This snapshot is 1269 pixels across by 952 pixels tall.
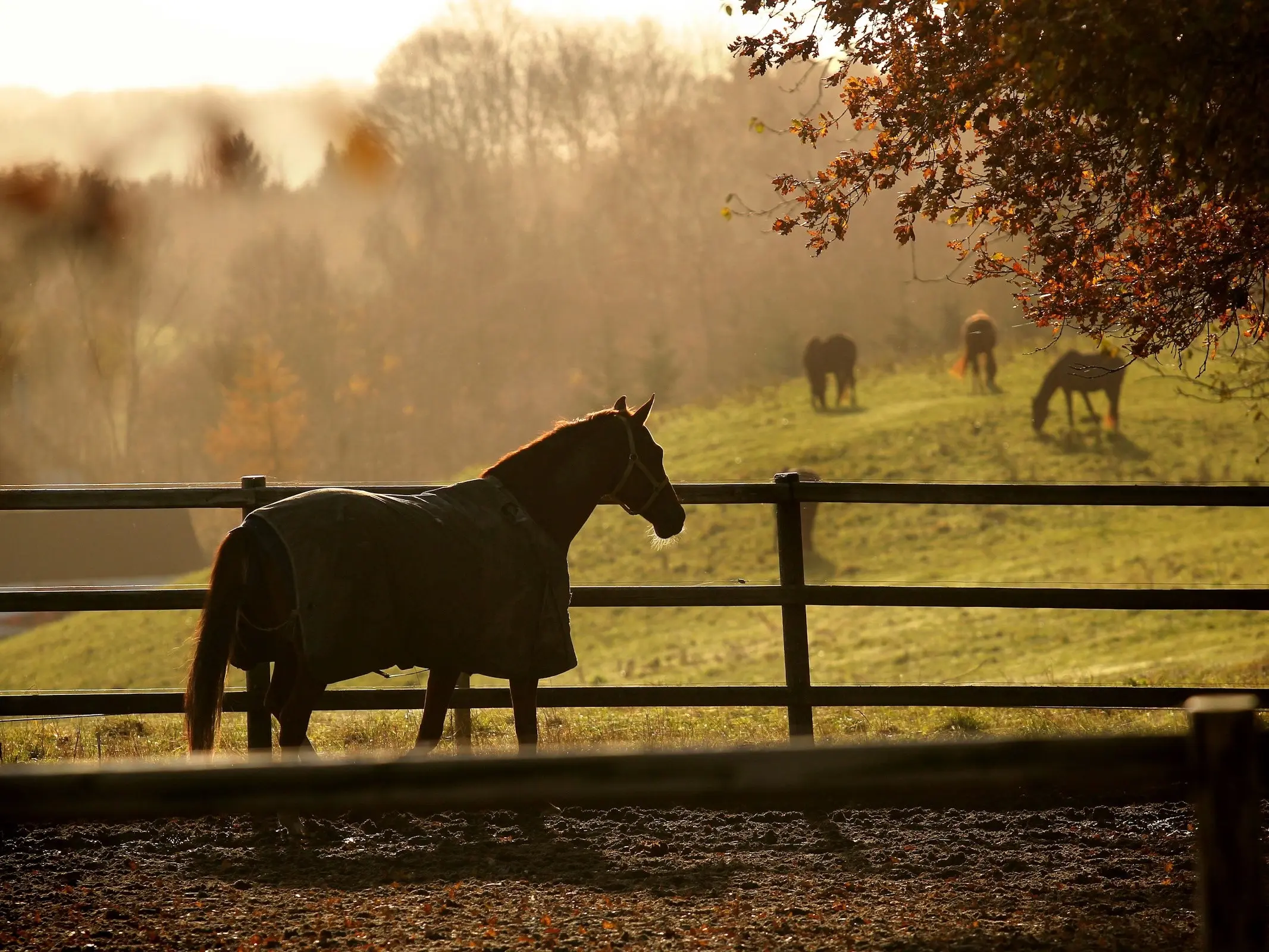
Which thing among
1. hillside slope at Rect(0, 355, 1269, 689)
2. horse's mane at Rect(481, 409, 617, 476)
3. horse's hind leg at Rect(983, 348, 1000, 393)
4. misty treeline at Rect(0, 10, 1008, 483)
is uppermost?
misty treeline at Rect(0, 10, 1008, 483)

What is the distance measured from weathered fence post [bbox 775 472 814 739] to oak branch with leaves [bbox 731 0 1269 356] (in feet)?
6.18

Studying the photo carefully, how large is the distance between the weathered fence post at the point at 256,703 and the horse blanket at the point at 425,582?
1221 millimetres

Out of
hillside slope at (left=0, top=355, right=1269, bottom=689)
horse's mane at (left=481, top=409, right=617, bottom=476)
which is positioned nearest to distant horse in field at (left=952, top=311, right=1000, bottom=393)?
hillside slope at (left=0, top=355, right=1269, bottom=689)

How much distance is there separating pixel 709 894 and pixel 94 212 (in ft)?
149

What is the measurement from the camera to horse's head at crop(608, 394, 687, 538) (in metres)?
7.12

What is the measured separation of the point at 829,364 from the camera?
37.3 m

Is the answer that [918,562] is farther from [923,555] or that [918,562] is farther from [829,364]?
[829,364]

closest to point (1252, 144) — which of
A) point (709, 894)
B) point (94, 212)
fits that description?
point (709, 894)

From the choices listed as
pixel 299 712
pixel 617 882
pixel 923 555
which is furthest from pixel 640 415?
pixel 923 555

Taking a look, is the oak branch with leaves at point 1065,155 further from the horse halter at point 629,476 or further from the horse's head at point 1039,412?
the horse's head at point 1039,412

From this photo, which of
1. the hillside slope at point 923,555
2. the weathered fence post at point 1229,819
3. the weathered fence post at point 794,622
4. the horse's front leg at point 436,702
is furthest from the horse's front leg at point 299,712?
the hillside slope at point 923,555

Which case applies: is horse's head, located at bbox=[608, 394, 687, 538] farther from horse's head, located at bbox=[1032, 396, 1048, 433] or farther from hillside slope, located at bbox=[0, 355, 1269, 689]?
horse's head, located at bbox=[1032, 396, 1048, 433]

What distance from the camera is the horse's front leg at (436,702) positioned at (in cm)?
623

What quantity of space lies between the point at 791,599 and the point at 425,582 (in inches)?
91.8
